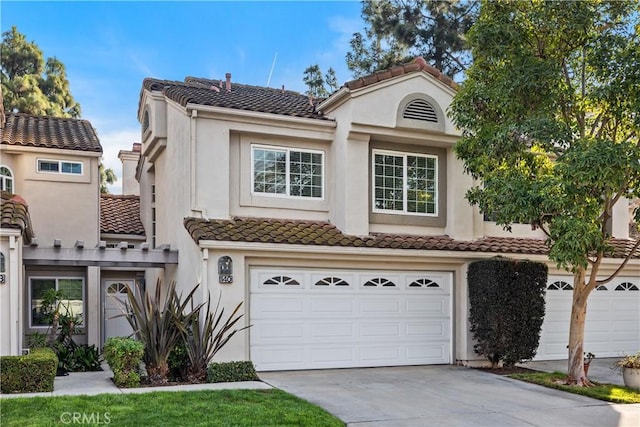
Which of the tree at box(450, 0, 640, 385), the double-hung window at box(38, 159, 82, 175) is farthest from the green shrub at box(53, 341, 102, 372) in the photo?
the tree at box(450, 0, 640, 385)

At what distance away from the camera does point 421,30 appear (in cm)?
2667

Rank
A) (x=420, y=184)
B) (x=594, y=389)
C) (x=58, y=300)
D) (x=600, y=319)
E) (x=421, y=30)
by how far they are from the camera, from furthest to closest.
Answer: (x=421, y=30) → (x=600, y=319) → (x=58, y=300) → (x=420, y=184) → (x=594, y=389)

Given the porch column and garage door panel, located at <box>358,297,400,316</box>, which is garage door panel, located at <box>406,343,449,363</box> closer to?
garage door panel, located at <box>358,297,400,316</box>

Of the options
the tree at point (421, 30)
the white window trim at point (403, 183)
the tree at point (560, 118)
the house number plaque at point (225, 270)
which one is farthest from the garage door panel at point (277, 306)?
the tree at point (421, 30)

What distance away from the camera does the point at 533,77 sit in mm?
11047

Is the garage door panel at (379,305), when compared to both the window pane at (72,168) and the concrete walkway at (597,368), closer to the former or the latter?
the concrete walkway at (597,368)

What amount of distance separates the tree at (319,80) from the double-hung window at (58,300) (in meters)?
18.4

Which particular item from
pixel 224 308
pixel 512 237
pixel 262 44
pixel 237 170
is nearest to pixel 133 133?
pixel 262 44

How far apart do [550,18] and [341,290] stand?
285 inches

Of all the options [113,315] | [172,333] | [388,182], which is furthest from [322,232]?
[113,315]

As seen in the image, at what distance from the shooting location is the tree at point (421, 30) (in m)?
26.5

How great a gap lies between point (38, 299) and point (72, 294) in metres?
0.94

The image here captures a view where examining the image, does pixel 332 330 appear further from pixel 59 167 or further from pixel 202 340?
pixel 59 167

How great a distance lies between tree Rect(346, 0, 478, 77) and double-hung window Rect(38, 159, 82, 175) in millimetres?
15632
